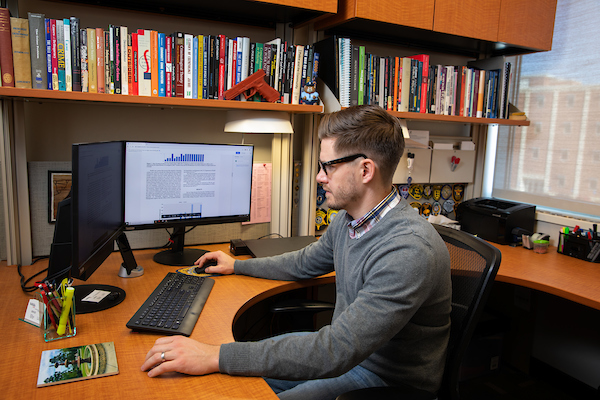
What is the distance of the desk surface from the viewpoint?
0.86 meters

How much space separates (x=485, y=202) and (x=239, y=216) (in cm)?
141

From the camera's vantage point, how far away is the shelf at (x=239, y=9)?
1.67 meters

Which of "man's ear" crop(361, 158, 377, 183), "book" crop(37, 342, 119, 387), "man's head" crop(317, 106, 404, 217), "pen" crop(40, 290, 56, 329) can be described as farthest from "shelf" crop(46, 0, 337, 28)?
"book" crop(37, 342, 119, 387)

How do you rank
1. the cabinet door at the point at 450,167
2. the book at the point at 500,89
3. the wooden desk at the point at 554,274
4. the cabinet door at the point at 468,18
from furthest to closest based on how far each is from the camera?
1. the cabinet door at the point at 450,167
2. the book at the point at 500,89
3. the cabinet door at the point at 468,18
4. the wooden desk at the point at 554,274

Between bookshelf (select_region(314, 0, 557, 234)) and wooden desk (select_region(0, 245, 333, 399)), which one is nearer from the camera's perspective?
wooden desk (select_region(0, 245, 333, 399))

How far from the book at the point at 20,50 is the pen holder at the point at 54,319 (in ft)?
2.54

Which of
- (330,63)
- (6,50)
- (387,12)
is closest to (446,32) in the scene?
(387,12)

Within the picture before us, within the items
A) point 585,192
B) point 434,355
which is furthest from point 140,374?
point 585,192

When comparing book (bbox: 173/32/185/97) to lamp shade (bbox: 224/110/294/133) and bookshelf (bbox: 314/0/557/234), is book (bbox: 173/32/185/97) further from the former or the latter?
bookshelf (bbox: 314/0/557/234)

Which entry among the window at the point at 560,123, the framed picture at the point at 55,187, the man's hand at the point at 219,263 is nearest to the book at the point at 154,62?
the framed picture at the point at 55,187

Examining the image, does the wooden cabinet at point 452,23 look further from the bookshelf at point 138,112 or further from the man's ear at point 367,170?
the man's ear at point 367,170

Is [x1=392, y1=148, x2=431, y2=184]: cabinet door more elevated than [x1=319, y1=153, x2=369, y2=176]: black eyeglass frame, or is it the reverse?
[x1=319, y1=153, x2=369, y2=176]: black eyeglass frame

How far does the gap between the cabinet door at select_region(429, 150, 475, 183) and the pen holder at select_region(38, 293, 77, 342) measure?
1969 millimetres

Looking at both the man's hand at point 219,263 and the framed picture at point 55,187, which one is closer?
the man's hand at point 219,263
